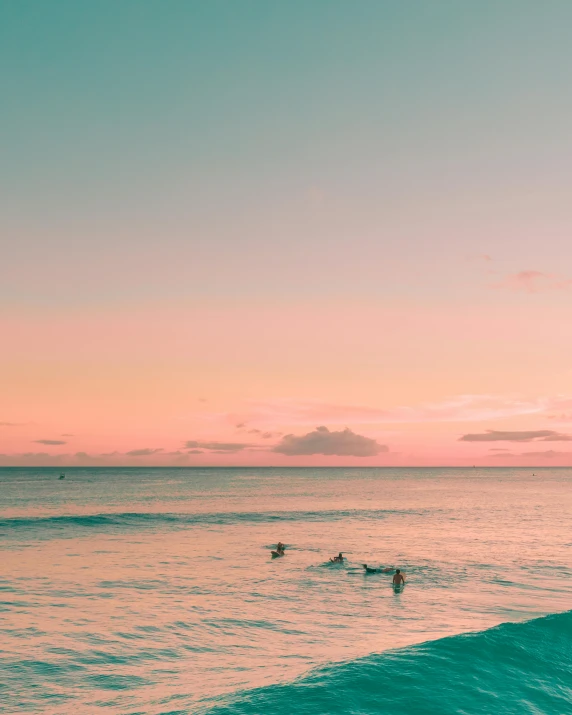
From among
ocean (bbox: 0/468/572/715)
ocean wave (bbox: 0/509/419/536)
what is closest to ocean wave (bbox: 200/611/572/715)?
ocean (bbox: 0/468/572/715)

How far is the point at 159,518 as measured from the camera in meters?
80.8

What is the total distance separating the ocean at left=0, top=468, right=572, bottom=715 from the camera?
19.0 metres

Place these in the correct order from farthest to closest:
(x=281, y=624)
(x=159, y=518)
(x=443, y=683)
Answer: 1. (x=159, y=518)
2. (x=281, y=624)
3. (x=443, y=683)

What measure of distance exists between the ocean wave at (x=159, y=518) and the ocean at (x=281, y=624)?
799cm

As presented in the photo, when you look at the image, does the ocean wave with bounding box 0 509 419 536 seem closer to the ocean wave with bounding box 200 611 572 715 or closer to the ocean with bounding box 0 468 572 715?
the ocean with bounding box 0 468 572 715

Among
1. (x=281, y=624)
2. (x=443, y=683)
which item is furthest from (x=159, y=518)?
(x=443, y=683)

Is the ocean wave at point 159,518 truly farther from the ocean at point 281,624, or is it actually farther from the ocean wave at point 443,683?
the ocean wave at point 443,683

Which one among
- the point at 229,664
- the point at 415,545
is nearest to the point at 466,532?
the point at 415,545

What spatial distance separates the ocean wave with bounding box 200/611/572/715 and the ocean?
7cm

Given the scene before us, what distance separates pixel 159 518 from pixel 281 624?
55.8m

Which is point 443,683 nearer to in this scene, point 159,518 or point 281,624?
point 281,624

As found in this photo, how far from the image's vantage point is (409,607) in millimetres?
32312

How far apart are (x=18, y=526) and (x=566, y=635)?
62.3 meters

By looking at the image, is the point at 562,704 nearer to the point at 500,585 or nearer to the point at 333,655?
the point at 333,655
